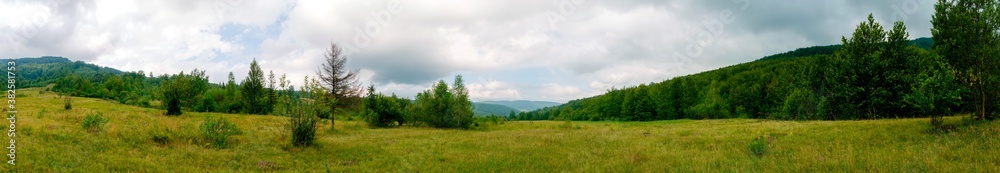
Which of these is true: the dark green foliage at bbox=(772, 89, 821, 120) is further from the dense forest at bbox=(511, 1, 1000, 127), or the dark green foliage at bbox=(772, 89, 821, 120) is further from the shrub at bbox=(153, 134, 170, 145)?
the shrub at bbox=(153, 134, 170, 145)

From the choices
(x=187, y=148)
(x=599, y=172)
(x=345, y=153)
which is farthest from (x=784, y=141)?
(x=187, y=148)

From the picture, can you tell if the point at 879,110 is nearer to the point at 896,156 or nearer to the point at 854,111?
the point at 854,111

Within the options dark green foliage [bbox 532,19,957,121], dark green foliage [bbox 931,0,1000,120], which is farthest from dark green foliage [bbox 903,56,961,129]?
dark green foliage [bbox 931,0,1000,120]

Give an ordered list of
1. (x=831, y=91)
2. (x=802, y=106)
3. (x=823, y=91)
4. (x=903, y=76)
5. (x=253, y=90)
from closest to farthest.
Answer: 1. (x=903, y=76)
2. (x=831, y=91)
3. (x=823, y=91)
4. (x=802, y=106)
5. (x=253, y=90)

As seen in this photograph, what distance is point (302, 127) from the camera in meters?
17.5

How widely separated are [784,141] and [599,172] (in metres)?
11.6

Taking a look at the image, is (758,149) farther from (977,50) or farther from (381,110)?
(381,110)

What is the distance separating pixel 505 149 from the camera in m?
18.2

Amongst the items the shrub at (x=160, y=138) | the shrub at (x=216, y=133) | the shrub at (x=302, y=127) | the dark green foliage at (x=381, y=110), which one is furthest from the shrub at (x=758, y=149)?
the dark green foliage at (x=381, y=110)

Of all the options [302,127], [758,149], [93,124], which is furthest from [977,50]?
[93,124]

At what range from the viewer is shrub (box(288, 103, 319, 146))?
17406 mm

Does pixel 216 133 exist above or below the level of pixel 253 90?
below

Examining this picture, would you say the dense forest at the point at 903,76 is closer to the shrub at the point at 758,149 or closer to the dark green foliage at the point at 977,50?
the dark green foliage at the point at 977,50

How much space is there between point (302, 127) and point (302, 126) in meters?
0.08
